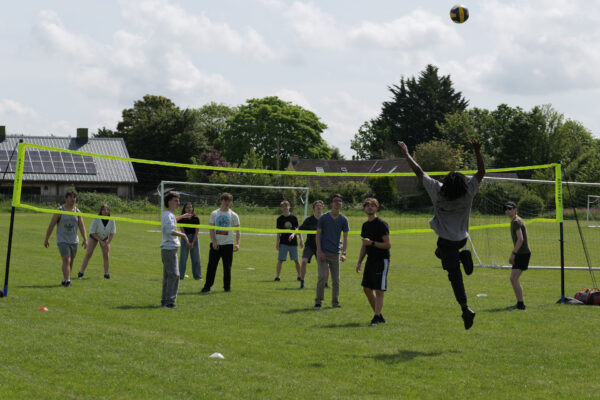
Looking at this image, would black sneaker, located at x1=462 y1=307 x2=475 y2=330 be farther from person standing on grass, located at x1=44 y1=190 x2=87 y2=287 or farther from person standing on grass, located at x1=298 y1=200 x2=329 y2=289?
person standing on grass, located at x1=44 y1=190 x2=87 y2=287

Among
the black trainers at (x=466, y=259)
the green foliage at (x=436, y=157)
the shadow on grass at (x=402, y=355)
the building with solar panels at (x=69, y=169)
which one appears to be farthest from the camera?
the green foliage at (x=436, y=157)

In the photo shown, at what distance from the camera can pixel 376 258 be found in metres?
10.3

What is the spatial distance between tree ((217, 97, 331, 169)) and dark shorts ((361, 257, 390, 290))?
76.8 metres

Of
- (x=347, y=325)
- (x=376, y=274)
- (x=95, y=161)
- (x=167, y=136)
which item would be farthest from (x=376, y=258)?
(x=167, y=136)

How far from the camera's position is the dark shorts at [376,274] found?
10125 millimetres

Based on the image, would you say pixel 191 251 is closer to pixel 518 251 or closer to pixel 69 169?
pixel 518 251

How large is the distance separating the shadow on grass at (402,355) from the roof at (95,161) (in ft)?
162

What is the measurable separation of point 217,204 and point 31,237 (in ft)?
25.7

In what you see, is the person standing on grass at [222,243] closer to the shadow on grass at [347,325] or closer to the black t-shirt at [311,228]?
the black t-shirt at [311,228]

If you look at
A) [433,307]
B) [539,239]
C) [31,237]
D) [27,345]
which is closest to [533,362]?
[433,307]

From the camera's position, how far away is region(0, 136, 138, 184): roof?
59.9m

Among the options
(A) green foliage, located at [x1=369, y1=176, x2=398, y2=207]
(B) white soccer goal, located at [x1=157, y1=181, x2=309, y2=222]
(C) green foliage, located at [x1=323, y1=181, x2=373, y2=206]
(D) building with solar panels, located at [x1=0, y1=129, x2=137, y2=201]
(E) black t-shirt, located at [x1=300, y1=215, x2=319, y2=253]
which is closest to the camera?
(E) black t-shirt, located at [x1=300, y1=215, x2=319, y2=253]

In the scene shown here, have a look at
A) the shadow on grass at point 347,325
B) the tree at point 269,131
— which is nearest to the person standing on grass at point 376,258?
the shadow on grass at point 347,325

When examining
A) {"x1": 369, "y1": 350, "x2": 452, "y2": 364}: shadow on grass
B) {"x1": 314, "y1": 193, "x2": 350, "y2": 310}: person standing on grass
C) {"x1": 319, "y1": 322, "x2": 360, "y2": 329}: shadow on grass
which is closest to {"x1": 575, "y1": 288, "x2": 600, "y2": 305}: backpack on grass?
{"x1": 314, "y1": 193, "x2": 350, "y2": 310}: person standing on grass
